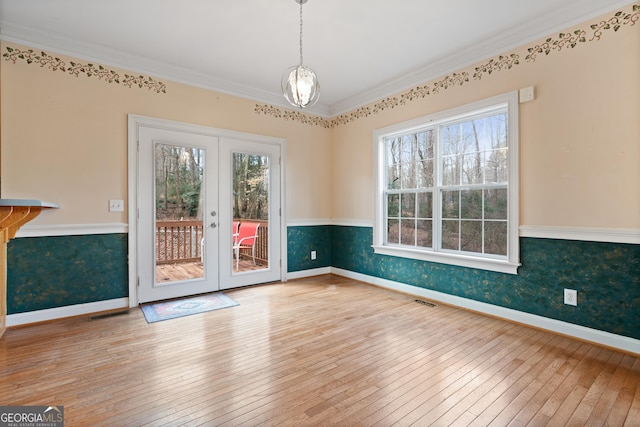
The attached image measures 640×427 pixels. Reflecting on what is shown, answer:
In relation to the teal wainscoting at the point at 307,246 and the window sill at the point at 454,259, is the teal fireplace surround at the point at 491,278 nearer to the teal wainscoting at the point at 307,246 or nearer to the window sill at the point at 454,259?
the window sill at the point at 454,259

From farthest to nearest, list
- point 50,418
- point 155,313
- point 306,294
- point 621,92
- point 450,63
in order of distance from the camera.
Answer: point 306,294 < point 450,63 < point 155,313 < point 621,92 < point 50,418

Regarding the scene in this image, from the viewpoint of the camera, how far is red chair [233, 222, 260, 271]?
169 inches

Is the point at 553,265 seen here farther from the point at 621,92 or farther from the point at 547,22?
the point at 547,22

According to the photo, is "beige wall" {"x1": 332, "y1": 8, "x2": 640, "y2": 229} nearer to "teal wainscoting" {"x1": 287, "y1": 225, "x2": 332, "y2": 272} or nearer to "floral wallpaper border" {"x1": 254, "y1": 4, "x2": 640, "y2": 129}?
"floral wallpaper border" {"x1": 254, "y1": 4, "x2": 640, "y2": 129}

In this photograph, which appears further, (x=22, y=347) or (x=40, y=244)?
(x=40, y=244)

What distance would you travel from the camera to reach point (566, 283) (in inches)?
107

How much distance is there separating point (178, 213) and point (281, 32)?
2308 millimetres

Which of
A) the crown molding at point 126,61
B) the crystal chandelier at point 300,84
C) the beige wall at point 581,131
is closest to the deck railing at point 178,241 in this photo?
the crown molding at point 126,61

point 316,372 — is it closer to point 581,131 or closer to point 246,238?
point 246,238

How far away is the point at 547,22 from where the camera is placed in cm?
277

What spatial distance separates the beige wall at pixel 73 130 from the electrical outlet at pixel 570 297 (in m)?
4.14

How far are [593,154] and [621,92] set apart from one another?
0.48 meters

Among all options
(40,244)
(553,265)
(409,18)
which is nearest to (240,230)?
(40,244)

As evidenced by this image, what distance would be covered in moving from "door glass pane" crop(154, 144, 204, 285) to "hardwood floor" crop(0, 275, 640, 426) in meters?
0.75
